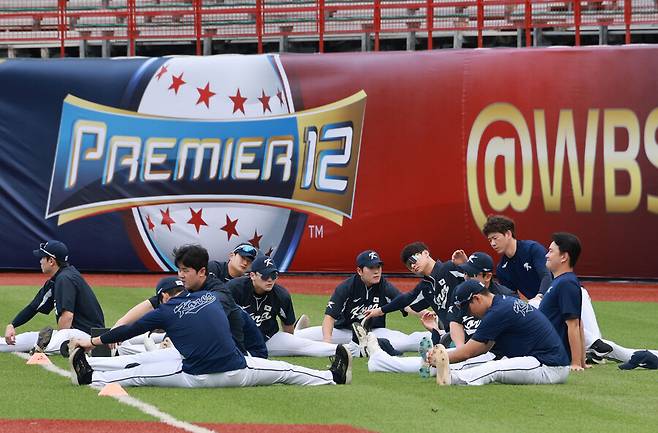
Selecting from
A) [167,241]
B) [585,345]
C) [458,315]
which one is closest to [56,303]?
[458,315]

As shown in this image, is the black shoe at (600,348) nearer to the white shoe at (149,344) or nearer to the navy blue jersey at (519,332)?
the navy blue jersey at (519,332)

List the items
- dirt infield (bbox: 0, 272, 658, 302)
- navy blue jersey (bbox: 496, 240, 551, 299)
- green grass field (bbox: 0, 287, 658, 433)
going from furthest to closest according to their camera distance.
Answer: dirt infield (bbox: 0, 272, 658, 302), navy blue jersey (bbox: 496, 240, 551, 299), green grass field (bbox: 0, 287, 658, 433)

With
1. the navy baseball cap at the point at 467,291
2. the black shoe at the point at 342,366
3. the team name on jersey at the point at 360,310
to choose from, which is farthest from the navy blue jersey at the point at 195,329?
the team name on jersey at the point at 360,310

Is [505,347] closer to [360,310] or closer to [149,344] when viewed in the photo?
[360,310]

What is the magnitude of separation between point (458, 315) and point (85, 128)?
13930 mm

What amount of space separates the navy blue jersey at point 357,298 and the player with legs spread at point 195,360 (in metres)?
3.05

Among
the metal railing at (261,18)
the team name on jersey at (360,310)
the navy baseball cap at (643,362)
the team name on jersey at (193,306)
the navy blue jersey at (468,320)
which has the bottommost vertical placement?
the navy baseball cap at (643,362)

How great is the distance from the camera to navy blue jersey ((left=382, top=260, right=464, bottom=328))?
504 inches

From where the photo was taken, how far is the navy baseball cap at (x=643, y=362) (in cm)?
1234

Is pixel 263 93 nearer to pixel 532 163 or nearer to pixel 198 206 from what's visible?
pixel 198 206

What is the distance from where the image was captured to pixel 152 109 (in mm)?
24266

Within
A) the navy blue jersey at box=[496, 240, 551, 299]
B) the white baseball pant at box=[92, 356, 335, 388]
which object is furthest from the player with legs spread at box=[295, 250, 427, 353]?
the white baseball pant at box=[92, 356, 335, 388]

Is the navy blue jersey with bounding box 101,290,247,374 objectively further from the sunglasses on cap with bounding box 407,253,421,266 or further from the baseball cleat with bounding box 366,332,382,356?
the sunglasses on cap with bounding box 407,253,421,266

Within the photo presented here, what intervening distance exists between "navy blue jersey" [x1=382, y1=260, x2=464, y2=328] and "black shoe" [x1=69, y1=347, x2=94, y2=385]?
369cm
